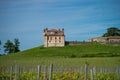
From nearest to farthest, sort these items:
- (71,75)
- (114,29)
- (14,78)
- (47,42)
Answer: (14,78)
(71,75)
(47,42)
(114,29)

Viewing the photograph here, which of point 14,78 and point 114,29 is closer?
point 14,78

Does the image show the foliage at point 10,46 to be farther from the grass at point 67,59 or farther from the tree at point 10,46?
the grass at point 67,59

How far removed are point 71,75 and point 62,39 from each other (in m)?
93.1

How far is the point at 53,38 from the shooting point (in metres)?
118

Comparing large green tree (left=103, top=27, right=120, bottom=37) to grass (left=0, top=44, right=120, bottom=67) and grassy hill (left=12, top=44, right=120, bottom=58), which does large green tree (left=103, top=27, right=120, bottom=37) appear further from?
grass (left=0, top=44, right=120, bottom=67)

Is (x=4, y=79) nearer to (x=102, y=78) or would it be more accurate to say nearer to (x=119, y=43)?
(x=102, y=78)

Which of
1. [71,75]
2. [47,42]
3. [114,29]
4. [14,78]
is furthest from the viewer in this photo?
[114,29]

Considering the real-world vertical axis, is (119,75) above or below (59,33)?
below

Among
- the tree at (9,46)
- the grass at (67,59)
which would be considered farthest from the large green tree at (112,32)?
the grass at (67,59)

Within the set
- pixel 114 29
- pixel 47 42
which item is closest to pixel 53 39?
pixel 47 42

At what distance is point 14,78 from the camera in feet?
75.4

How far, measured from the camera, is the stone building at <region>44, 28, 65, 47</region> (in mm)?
116750

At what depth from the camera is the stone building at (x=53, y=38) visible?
11675 centimetres

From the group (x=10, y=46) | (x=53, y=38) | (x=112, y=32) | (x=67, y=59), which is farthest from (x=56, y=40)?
(x=67, y=59)
